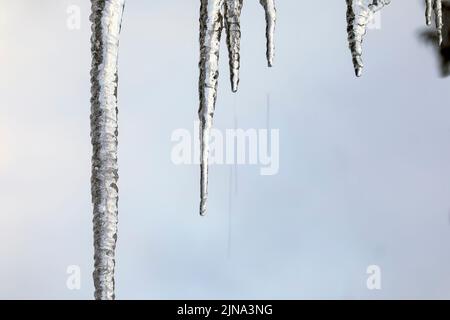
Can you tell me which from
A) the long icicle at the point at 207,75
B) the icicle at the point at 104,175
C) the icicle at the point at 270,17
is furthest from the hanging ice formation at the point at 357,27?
the icicle at the point at 104,175

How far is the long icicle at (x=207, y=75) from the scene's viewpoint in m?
1.40

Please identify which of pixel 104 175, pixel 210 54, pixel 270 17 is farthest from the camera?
pixel 270 17

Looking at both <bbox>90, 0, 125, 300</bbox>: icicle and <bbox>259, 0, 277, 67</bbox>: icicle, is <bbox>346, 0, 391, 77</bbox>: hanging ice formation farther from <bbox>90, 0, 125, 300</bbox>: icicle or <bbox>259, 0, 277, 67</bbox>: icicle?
<bbox>90, 0, 125, 300</bbox>: icicle

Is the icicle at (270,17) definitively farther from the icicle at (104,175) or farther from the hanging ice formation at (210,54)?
the icicle at (104,175)

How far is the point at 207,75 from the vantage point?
140cm

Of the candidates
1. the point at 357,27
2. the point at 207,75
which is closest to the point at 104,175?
the point at 207,75

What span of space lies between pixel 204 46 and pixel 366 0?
437 mm

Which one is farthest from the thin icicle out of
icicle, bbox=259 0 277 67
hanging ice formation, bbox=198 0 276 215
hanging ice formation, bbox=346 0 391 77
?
hanging ice formation, bbox=346 0 391 77

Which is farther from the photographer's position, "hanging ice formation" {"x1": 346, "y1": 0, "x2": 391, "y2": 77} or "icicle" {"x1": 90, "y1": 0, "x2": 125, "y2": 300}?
"hanging ice formation" {"x1": 346, "y1": 0, "x2": 391, "y2": 77}

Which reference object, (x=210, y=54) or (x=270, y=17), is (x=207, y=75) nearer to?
(x=210, y=54)

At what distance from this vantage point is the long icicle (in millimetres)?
1400

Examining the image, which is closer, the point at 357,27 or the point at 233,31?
the point at 233,31
